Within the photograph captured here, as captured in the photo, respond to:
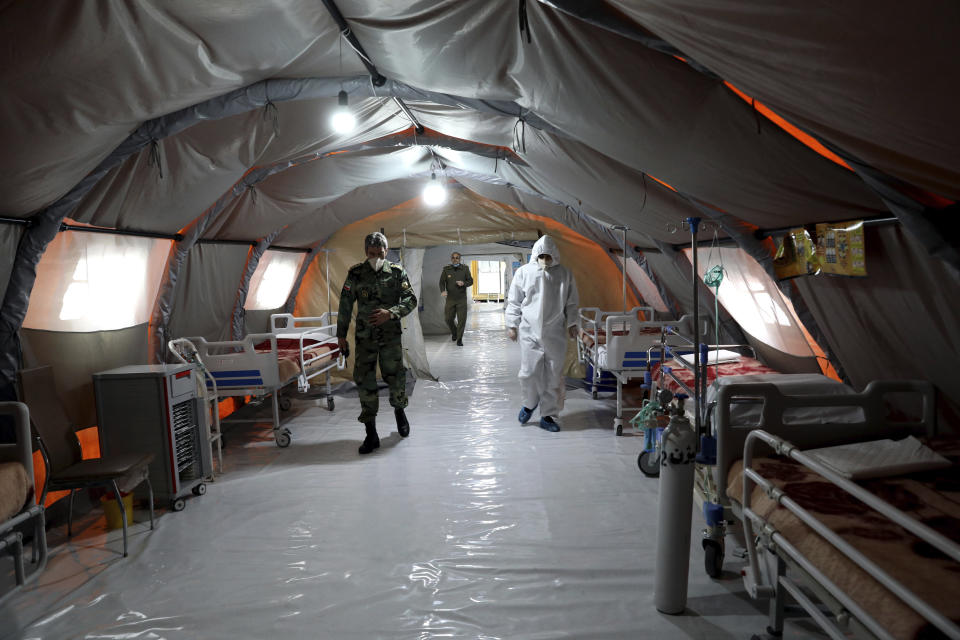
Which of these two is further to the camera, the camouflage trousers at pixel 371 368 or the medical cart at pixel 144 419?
the camouflage trousers at pixel 371 368

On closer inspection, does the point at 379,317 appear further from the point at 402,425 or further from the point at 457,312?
the point at 457,312

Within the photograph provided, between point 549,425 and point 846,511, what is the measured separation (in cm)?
362

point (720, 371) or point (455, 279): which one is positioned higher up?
point (455, 279)

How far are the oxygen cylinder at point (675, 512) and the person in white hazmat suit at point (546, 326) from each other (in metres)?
2.89

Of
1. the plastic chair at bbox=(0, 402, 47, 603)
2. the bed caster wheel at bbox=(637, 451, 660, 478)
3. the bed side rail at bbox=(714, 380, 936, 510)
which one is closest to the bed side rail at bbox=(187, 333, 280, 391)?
the plastic chair at bbox=(0, 402, 47, 603)

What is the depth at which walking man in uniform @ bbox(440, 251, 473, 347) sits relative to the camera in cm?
1118

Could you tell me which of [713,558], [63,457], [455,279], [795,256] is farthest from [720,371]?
[455,279]

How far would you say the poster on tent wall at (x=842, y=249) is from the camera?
2.61 meters

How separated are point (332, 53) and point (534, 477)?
10.5 ft

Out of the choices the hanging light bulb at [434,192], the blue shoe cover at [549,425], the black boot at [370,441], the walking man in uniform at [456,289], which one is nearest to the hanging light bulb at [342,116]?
the black boot at [370,441]

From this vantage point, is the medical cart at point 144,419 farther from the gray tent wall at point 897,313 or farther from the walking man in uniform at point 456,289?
the walking man in uniform at point 456,289

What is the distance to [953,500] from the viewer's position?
1974 mm

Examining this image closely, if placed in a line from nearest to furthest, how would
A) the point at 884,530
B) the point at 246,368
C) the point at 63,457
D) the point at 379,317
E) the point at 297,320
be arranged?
the point at 884,530
the point at 63,457
the point at 379,317
the point at 246,368
the point at 297,320

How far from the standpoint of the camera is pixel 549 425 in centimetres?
544
